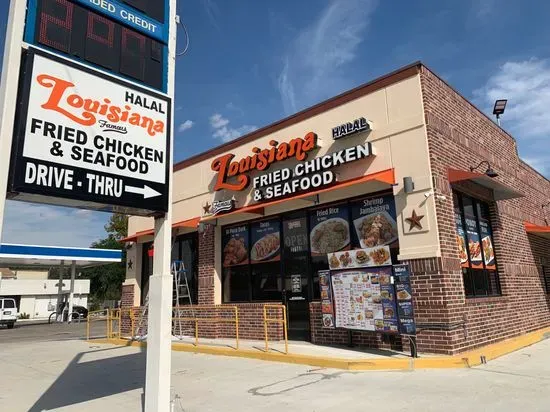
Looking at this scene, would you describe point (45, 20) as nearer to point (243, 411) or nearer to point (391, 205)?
point (243, 411)

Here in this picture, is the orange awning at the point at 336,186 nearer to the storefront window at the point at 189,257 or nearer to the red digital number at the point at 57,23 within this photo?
the storefront window at the point at 189,257

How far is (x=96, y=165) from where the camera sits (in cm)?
564

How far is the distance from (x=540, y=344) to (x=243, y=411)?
876 centimetres

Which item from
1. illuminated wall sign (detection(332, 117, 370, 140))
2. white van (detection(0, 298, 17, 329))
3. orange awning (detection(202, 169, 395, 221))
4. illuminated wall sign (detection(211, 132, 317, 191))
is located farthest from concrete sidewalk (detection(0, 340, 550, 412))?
white van (detection(0, 298, 17, 329))

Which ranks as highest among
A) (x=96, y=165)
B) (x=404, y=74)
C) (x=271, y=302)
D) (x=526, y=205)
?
(x=404, y=74)

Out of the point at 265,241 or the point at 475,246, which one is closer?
the point at 475,246

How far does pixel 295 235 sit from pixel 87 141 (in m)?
7.91

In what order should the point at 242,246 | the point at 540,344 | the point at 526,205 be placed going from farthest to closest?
the point at 526,205 → the point at 242,246 → the point at 540,344

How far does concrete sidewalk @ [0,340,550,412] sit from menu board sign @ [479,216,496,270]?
229 centimetres

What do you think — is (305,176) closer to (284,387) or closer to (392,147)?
(392,147)

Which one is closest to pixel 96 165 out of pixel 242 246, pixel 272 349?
pixel 272 349

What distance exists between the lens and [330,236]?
11.9 meters

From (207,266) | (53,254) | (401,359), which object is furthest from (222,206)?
(53,254)

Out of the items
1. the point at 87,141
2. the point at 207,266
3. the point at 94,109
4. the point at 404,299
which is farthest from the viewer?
the point at 207,266
